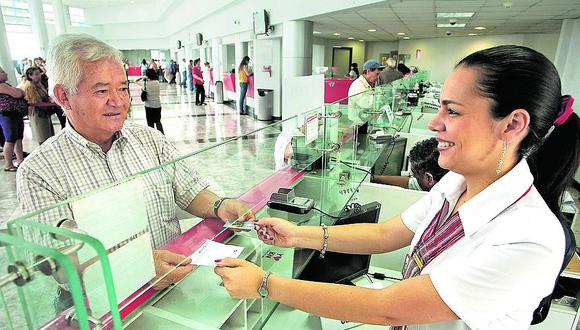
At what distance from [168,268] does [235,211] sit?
0.47 m

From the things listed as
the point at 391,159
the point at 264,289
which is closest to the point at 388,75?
the point at 391,159

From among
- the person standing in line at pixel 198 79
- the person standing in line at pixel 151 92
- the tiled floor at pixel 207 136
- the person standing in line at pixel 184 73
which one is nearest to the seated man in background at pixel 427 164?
the tiled floor at pixel 207 136

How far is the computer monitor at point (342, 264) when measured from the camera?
1.35m

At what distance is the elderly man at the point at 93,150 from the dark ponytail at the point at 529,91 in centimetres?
90

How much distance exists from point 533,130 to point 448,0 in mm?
5478

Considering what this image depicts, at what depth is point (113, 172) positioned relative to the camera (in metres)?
1.26

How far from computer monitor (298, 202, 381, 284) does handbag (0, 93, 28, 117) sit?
5526 mm

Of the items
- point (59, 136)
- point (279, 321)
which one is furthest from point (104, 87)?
point (279, 321)

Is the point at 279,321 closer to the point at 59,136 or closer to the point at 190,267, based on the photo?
the point at 190,267

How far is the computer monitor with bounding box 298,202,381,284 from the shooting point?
4.43 ft

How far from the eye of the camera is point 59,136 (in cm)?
119

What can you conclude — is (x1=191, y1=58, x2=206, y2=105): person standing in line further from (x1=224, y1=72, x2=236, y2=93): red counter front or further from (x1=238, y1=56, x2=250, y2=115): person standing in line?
(x1=238, y1=56, x2=250, y2=115): person standing in line

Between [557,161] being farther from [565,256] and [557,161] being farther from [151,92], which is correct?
[151,92]

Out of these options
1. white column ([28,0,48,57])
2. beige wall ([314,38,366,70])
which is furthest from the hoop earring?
beige wall ([314,38,366,70])
